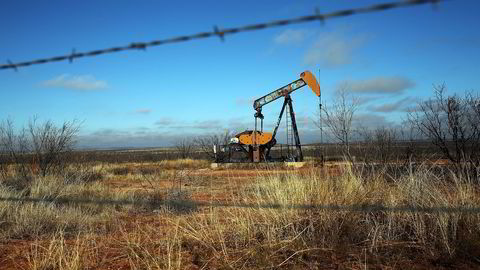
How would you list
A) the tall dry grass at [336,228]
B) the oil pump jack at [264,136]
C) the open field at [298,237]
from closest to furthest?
1. the open field at [298,237]
2. the tall dry grass at [336,228]
3. the oil pump jack at [264,136]

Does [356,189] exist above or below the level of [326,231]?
above

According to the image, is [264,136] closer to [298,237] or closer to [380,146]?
[380,146]

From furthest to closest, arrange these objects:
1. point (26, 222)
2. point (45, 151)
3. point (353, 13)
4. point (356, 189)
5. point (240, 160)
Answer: point (240, 160) < point (45, 151) < point (26, 222) < point (356, 189) < point (353, 13)

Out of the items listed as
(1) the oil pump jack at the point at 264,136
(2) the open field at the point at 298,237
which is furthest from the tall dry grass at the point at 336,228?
(1) the oil pump jack at the point at 264,136

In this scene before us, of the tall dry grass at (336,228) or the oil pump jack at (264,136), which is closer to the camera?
the tall dry grass at (336,228)

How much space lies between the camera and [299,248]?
4.99m

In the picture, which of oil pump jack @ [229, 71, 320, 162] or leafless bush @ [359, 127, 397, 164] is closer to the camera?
leafless bush @ [359, 127, 397, 164]

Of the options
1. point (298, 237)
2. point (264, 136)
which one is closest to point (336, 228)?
point (298, 237)

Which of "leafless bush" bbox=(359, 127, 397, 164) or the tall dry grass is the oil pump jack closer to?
"leafless bush" bbox=(359, 127, 397, 164)

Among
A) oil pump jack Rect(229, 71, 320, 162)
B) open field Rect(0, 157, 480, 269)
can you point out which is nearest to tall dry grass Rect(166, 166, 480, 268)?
open field Rect(0, 157, 480, 269)

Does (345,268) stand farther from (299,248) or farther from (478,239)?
(478,239)

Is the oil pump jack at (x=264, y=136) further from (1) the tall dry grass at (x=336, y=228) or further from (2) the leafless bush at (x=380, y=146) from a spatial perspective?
(1) the tall dry grass at (x=336, y=228)

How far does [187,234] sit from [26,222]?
3.22 meters

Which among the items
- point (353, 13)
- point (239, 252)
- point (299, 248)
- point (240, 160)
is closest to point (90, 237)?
point (239, 252)
